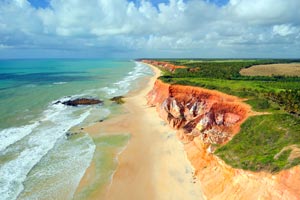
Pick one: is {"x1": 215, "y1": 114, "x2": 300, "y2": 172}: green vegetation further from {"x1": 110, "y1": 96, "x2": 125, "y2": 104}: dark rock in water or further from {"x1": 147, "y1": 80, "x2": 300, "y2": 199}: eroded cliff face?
{"x1": 110, "y1": 96, "x2": 125, "y2": 104}: dark rock in water

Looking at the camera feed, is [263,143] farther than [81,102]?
No

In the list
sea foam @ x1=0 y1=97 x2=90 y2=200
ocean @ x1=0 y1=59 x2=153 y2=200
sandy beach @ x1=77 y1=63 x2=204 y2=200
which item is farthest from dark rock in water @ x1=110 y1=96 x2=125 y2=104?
sandy beach @ x1=77 y1=63 x2=204 y2=200

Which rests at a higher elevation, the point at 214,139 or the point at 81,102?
the point at 214,139

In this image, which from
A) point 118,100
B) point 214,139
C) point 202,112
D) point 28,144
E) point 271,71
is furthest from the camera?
point 271,71

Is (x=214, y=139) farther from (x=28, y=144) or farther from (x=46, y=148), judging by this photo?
(x=28, y=144)

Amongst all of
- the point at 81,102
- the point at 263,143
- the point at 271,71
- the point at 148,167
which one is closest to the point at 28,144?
the point at 148,167

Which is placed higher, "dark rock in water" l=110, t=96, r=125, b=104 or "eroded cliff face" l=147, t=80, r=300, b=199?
"eroded cliff face" l=147, t=80, r=300, b=199
